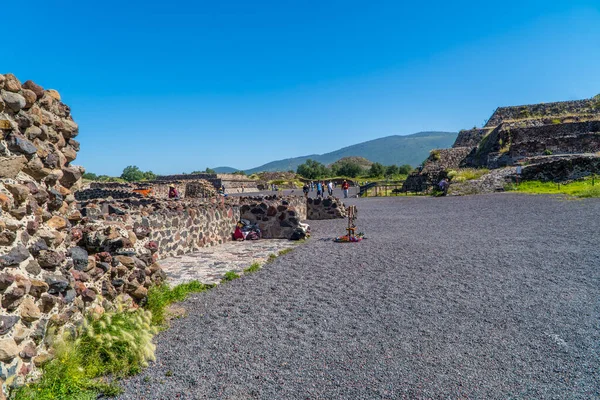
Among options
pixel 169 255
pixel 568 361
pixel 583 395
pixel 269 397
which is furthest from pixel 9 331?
pixel 169 255

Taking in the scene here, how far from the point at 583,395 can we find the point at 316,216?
15218 millimetres

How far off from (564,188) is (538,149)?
9.61 meters

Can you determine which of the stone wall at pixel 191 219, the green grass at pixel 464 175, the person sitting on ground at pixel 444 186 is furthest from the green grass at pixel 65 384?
the green grass at pixel 464 175

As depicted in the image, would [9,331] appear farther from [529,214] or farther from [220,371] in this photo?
[529,214]

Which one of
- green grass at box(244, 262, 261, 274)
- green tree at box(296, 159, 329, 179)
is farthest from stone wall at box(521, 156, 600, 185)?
green tree at box(296, 159, 329, 179)

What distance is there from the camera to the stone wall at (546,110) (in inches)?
1576

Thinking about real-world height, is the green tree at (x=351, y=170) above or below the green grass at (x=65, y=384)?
above

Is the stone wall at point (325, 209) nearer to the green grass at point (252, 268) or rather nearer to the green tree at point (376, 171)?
the green grass at point (252, 268)

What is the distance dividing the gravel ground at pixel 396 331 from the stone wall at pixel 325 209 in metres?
8.93

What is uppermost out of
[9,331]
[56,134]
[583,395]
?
[56,134]

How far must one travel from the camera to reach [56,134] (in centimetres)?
412

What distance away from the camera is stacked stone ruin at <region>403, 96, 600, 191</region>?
2588cm

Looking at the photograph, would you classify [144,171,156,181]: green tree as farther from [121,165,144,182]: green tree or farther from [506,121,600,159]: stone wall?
[506,121,600,159]: stone wall

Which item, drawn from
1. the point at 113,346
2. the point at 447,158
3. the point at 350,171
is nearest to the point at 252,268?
the point at 113,346
